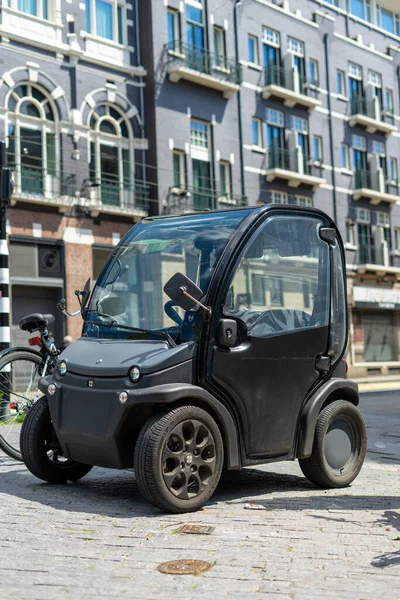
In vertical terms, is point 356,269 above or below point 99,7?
below

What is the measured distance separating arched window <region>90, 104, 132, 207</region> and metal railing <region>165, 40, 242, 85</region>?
333cm

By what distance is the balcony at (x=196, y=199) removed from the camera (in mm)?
29330

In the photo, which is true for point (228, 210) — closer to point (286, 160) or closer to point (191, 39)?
point (191, 39)

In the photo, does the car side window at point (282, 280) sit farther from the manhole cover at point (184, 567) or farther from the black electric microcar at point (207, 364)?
the manhole cover at point (184, 567)

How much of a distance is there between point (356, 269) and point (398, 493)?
3301 centimetres

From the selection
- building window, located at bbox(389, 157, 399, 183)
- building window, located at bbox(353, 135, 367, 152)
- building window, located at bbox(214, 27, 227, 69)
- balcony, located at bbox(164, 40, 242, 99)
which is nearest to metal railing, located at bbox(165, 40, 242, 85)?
balcony, located at bbox(164, 40, 242, 99)

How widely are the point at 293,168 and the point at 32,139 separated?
42.8ft

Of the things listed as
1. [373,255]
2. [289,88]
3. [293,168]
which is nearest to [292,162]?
[293,168]

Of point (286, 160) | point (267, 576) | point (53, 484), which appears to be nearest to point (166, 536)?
point (267, 576)

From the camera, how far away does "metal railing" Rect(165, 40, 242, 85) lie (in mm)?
30208

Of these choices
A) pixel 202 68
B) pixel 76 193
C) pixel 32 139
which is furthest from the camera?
pixel 202 68

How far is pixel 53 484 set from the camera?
22.8 feet

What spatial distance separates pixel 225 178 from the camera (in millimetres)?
32438

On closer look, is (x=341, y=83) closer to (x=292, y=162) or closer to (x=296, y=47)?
A: (x=296, y=47)
